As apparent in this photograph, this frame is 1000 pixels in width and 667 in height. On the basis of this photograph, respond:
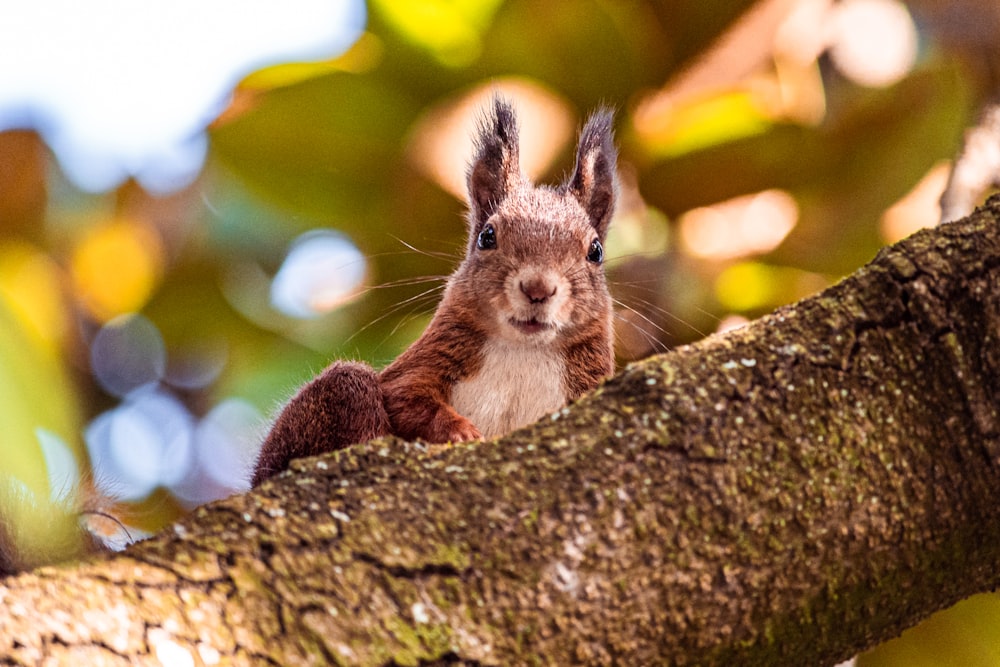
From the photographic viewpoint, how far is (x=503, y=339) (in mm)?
2564

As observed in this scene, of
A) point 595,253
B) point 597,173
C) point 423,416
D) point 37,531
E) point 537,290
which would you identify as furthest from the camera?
point 597,173

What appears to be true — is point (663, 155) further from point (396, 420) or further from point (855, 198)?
point (396, 420)

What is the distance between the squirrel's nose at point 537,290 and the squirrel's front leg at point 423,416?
0.33 metres

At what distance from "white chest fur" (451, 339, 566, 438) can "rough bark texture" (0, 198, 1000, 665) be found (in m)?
1.12

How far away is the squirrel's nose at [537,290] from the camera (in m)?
2.48

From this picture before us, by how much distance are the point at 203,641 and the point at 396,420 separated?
1.23m

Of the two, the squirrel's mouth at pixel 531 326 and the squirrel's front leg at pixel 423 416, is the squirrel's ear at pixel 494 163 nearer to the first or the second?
the squirrel's mouth at pixel 531 326

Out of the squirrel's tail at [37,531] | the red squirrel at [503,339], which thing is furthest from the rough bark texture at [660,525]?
the red squirrel at [503,339]

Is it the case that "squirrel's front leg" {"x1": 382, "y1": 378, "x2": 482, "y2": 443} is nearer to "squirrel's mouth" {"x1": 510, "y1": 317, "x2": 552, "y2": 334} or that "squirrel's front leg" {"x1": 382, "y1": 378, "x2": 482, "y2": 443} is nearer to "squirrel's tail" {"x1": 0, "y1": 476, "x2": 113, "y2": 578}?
"squirrel's mouth" {"x1": 510, "y1": 317, "x2": 552, "y2": 334}

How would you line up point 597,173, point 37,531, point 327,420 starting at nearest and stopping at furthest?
point 37,531, point 327,420, point 597,173

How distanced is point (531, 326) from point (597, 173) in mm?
681

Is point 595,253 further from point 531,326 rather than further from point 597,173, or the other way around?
point 531,326

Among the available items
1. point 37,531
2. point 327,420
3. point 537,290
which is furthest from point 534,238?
point 37,531

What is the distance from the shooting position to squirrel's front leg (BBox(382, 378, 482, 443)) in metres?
2.19
